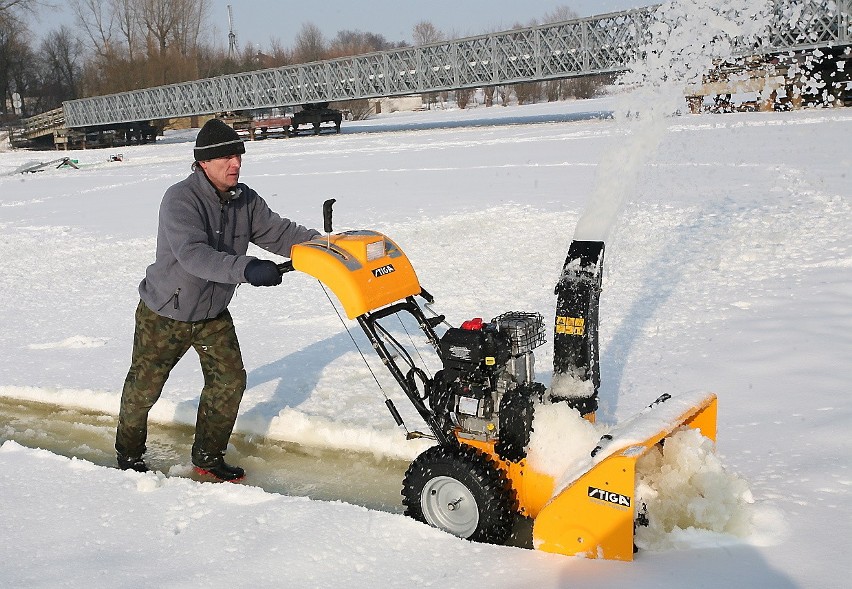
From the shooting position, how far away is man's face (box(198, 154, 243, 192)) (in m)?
3.55

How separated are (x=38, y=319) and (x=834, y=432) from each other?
6273 mm

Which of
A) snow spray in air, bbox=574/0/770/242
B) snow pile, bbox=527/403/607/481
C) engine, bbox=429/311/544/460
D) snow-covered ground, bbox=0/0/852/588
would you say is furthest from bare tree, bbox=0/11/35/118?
snow pile, bbox=527/403/607/481

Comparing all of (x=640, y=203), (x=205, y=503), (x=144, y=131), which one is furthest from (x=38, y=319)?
(x=144, y=131)

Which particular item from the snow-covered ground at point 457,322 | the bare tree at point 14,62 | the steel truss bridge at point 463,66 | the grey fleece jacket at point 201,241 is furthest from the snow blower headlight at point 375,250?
the bare tree at point 14,62

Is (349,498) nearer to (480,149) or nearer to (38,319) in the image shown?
(38,319)

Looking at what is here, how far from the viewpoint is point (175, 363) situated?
3.81m

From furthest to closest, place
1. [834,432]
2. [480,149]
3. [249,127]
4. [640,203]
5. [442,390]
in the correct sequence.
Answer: [249,127] → [480,149] → [640,203] → [834,432] → [442,390]

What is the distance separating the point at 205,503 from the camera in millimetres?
3279

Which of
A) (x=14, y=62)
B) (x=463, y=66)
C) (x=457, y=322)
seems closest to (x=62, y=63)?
(x=14, y=62)

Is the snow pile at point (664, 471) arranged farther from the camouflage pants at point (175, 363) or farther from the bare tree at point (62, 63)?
the bare tree at point (62, 63)

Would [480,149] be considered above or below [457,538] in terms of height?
above

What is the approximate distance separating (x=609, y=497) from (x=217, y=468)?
2123 mm

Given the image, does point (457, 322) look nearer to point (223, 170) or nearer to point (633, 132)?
point (633, 132)

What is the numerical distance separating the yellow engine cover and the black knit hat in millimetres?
697
